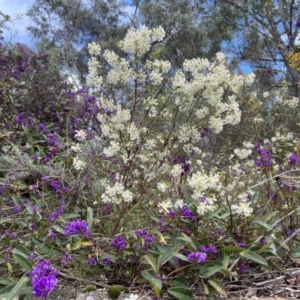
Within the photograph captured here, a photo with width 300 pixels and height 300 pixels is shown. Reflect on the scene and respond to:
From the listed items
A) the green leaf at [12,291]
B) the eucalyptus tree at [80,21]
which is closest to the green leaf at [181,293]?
the green leaf at [12,291]

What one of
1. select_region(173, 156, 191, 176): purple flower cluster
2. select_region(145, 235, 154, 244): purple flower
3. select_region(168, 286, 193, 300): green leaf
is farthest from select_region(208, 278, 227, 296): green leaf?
select_region(173, 156, 191, 176): purple flower cluster

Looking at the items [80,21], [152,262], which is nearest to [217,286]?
[152,262]

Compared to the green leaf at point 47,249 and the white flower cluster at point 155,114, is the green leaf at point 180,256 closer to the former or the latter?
the white flower cluster at point 155,114

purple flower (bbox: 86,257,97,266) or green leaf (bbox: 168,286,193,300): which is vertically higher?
purple flower (bbox: 86,257,97,266)

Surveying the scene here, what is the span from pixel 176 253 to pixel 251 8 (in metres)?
8.13

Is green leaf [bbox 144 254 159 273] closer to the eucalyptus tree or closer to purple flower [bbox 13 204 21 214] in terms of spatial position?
purple flower [bbox 13 204 21 214]

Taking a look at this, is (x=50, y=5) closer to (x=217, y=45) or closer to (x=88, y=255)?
(x=217, y=45)

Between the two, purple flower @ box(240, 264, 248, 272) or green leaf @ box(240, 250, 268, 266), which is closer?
green leaf @ box(240, 250, 268, 266)

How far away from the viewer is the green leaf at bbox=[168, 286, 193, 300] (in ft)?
5.13

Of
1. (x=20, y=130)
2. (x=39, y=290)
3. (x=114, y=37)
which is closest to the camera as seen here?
(x=39, y=290)

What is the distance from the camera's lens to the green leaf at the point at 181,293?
1.56m

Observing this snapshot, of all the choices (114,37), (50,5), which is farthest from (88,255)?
(50,5)

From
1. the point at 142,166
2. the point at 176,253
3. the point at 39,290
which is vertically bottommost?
the point at 39,290

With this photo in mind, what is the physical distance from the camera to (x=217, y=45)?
15.3 metres
